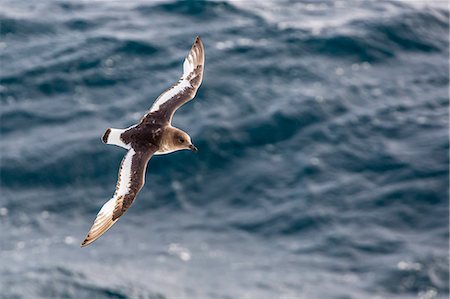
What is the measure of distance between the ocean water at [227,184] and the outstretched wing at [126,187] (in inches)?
940

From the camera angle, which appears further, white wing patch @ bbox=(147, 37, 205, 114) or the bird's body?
white wing patch @ bbox=(147, 37, 205, 114)

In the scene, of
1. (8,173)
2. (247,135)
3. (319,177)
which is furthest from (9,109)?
(319,177)

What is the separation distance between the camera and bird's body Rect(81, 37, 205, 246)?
19844 millimetres

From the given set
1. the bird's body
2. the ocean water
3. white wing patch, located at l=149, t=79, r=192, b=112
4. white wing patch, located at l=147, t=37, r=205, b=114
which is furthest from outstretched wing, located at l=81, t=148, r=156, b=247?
the ocean water

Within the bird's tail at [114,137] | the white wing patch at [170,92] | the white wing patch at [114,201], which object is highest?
the white wing patch at [170,92]

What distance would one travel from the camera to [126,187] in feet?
66.3

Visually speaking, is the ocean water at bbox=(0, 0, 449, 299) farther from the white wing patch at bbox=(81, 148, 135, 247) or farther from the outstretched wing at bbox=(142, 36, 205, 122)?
the white wing patch at bbox=(81, 148, 135, 247)

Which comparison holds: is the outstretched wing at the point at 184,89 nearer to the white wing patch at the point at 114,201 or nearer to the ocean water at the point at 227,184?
the white wing patch at the point at 114,201

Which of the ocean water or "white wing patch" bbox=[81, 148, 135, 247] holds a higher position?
"white wing patch" bbox=[81, 148, 135, 247]

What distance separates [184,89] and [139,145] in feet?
8.47

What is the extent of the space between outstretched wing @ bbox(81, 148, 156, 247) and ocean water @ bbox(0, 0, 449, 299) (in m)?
23.9

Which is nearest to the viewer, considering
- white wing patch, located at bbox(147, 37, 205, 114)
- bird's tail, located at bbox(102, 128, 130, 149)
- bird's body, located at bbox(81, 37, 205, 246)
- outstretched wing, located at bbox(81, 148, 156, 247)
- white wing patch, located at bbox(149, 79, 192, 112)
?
outstretched wing, located at bbox(81, 148, 156, 247)

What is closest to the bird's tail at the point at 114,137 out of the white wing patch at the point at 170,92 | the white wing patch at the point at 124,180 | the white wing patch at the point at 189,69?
the white wing patch at the point at 124,180

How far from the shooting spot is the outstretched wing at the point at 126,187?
19.6 m
